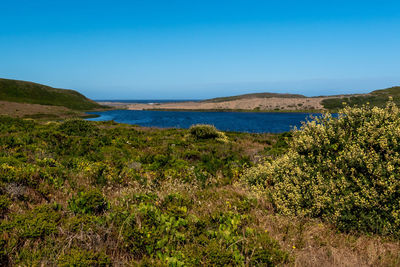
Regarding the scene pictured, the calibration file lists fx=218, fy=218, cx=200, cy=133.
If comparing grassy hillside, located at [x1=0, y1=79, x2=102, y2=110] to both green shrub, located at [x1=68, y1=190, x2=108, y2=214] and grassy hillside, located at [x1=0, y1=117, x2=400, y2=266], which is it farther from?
green shrub, located at [x1=68, y1=190, x2=108, y2=214]

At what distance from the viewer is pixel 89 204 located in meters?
4.43

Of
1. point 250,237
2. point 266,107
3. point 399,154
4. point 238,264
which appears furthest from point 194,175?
point 266,107

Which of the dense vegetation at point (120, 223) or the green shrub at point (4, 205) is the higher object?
the green shrub at point (4, 205)

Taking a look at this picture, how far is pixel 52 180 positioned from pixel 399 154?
8446mm

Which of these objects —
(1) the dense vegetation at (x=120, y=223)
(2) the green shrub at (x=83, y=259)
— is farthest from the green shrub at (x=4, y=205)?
(2) the green shrub at (x=83, y=259)

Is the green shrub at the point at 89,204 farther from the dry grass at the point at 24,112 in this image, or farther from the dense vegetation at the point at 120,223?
the dry grass at the point at 24,112

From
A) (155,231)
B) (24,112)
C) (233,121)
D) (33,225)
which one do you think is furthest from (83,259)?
(24,112)

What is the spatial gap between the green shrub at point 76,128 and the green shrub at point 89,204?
11.6 m

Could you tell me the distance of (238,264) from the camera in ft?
10.3

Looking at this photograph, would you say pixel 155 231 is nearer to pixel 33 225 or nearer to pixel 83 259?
pixel 83 259

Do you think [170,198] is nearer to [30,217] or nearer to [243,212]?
[243,212]

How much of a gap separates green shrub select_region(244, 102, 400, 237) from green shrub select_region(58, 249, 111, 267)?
12.5 ft

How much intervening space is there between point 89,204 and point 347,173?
5.71 metres

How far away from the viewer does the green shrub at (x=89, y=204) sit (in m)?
4.36
